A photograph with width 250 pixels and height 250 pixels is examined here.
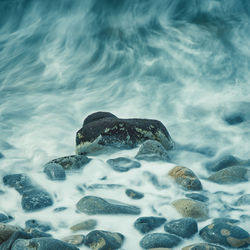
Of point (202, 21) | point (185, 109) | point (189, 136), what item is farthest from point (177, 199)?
point (202, 21)

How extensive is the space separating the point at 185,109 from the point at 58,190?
3173 millimetres

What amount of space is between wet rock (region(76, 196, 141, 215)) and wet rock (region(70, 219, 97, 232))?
0.15 metres

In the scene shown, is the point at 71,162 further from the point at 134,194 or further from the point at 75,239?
the point at 75,239

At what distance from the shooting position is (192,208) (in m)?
3.62

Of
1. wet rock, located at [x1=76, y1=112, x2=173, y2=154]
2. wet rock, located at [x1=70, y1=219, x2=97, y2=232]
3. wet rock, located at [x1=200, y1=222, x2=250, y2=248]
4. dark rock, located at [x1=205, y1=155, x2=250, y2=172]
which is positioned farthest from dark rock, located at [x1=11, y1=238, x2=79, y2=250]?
dark rock, located at [x1=205, y1=155, x2=250, y2=172]

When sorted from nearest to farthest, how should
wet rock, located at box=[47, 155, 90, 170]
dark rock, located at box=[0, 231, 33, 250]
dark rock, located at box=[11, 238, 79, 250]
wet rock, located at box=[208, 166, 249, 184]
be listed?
1. dark rock, located at box=[11, 238, 79, 250]
2. dark rock, located at box=[0, 231, 33, 250]
3. wet rock, located at box=[208, 166, 249, 184]
4. wet rock, located at box=[47, 155, 90, 170]

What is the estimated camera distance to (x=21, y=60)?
360 inches

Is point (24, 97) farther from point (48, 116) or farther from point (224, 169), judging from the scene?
point (224, 169)

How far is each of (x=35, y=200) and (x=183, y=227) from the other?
1.34 meters

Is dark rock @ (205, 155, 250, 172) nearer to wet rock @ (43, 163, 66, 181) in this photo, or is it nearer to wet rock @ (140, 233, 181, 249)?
wet rock @ (43, 163, 66, 181)

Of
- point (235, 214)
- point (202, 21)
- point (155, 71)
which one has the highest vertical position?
point (202, 21)

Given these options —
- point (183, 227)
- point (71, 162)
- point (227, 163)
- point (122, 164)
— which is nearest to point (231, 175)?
point (227, 163)

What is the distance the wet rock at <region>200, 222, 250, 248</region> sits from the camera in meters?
3.09

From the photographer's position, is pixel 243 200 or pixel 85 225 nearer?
pixel 85 225
